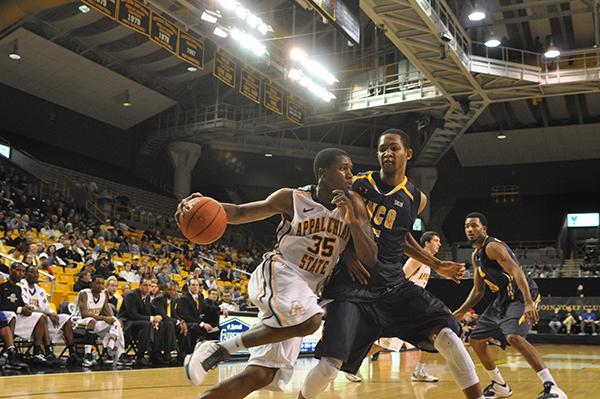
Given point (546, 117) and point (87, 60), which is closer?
point (87, 60)

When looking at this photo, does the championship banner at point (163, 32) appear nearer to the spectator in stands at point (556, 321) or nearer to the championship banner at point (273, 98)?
the championship banner at point (273, 98)

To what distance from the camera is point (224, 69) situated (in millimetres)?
18109

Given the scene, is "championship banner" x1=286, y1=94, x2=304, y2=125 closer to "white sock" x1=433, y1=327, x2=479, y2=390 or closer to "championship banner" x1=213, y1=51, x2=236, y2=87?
"championship banner" x1=213, y1=51, x2=236, y2=87

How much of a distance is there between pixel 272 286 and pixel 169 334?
277 inches

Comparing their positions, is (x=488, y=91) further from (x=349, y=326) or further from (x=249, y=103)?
(x=349, y=326)

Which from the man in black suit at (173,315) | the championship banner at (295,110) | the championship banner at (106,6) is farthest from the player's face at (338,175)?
the championship banner at (295,110)

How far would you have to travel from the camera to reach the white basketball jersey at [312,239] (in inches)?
148

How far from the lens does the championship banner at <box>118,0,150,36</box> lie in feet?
45.0

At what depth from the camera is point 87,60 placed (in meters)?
21.8

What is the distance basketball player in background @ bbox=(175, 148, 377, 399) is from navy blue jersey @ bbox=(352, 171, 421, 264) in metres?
0.27

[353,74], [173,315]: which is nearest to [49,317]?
[173,315]

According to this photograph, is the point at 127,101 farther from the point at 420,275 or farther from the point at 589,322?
the point at 420,275

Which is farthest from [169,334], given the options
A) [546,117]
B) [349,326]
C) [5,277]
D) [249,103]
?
[546,117]

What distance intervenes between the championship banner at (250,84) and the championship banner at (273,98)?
1.76 ft
